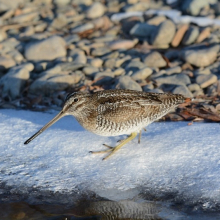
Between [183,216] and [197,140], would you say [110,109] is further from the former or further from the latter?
[183,216]

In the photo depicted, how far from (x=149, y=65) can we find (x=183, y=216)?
4.84m

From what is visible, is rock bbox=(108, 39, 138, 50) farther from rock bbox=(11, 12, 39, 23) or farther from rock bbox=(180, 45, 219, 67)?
rock bbox=(11, 12, 39, 23)

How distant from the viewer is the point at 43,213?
5.07 metres

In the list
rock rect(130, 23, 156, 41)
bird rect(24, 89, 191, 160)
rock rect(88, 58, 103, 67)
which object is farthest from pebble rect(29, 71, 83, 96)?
rock rect(130, 23, 156, 41)

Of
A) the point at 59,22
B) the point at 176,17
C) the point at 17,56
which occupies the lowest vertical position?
the point at 17,56

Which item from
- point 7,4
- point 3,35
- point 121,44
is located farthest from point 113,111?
point 7,4

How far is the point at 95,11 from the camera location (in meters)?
11.7

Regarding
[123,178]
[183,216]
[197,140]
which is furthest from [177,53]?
[183,216]

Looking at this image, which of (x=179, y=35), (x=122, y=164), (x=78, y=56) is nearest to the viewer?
(x=122, y=164)

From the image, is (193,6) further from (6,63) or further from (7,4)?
(6,63)

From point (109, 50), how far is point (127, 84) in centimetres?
211

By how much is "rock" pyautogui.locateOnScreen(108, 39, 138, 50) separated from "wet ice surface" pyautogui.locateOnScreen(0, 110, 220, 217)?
11.3 ft

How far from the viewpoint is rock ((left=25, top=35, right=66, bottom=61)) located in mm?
9641

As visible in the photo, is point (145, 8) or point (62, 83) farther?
point (145, 8)
